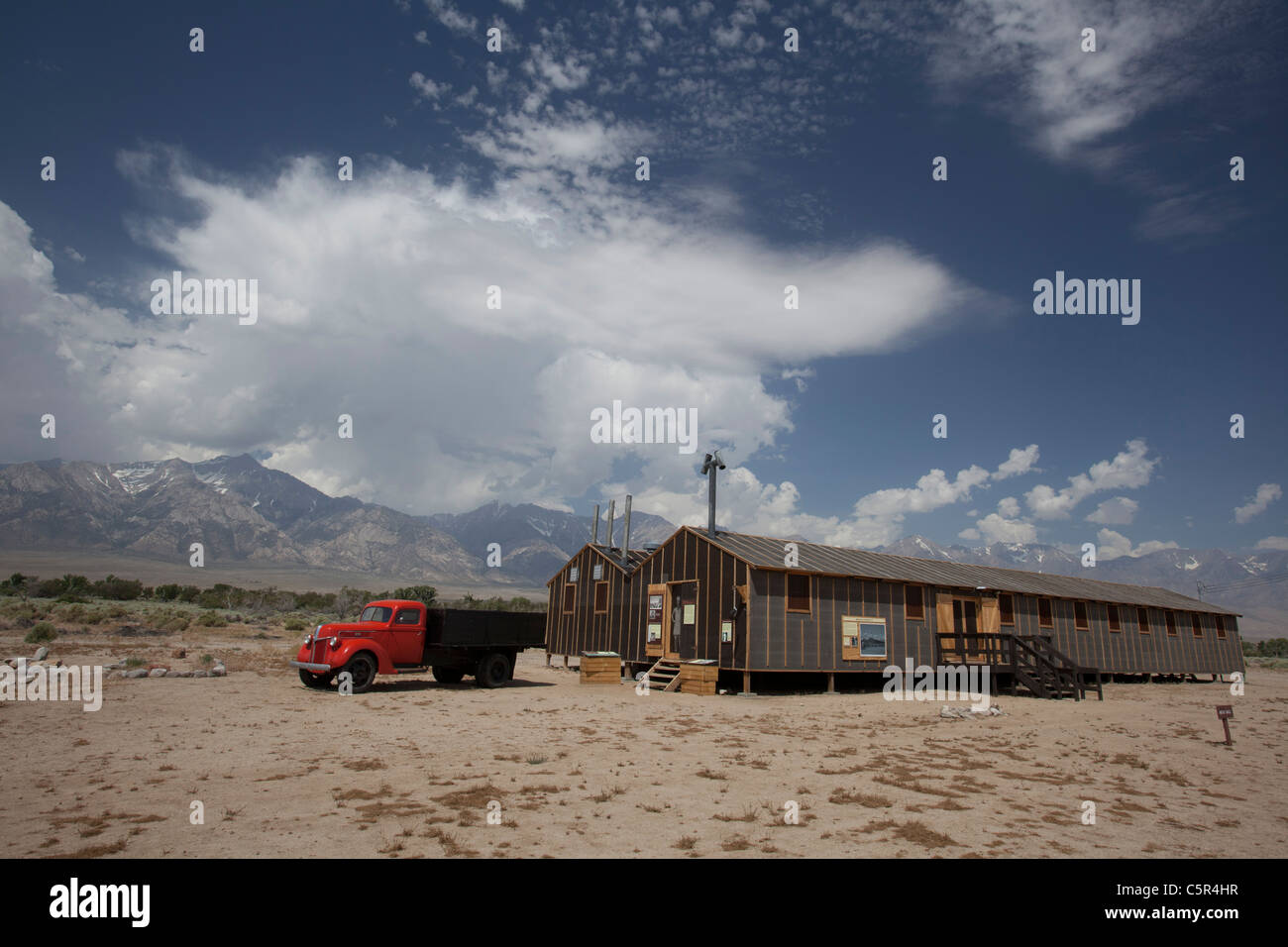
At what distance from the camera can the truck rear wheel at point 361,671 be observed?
1902cm

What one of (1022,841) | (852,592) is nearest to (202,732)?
(1022,841)

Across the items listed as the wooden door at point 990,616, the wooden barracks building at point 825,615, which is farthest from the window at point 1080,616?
the wooden door at point 990,616

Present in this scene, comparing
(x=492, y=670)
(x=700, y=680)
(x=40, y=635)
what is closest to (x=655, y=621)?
(x=700, y=680)

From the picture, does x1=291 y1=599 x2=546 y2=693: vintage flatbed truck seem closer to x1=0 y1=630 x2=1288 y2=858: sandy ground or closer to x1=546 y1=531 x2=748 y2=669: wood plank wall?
x1=0 y1=630 x2=1288 y2=858: sandy ground

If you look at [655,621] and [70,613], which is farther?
[70,613]

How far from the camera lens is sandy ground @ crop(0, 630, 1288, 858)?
6.78 meters

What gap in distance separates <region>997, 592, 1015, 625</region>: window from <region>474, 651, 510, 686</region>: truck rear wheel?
71.6 ft

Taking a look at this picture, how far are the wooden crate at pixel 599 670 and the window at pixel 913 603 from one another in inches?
454

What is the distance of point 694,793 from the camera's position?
891cm

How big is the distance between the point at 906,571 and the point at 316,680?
73.7 ft

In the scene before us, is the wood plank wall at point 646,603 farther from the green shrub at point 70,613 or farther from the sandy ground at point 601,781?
the green shrub at point 70,613

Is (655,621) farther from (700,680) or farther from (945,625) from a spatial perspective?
(945,625)

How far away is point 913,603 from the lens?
2775 cm

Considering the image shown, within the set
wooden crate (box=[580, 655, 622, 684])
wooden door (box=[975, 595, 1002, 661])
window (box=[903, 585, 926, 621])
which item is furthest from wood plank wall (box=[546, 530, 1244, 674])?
wooden crate (box=[580, 655, 622, 684])
